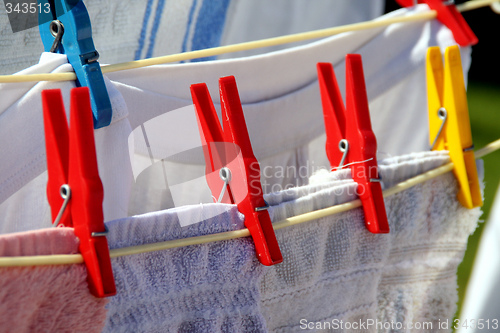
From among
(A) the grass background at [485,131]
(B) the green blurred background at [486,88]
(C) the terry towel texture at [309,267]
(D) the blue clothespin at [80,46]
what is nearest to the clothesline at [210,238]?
(C) the terry towel texture at [309,267]

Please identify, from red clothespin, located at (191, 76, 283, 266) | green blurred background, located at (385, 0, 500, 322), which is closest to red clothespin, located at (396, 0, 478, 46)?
red clothespin, located at (191, 76, 283, 266)

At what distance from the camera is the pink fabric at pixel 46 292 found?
1.13 ft

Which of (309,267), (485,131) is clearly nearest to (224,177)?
(309,267)

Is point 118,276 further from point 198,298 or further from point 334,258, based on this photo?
point 334,258

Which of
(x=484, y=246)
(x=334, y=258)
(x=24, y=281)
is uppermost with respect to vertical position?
(x=24, y=281)

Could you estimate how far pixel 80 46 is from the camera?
0.45 meters

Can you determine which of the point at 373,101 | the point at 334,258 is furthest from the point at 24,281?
the point at 373,101

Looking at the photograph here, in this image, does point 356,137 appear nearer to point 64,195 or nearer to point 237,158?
point 237,158

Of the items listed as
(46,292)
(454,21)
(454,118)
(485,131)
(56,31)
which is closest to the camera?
(46,292)

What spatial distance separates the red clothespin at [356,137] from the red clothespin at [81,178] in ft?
0.81

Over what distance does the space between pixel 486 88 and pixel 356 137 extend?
2.61 meters

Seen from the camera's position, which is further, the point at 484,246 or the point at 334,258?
the point at 484,246

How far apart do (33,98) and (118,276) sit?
0.18 m

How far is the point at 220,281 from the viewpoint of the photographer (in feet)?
1.47
